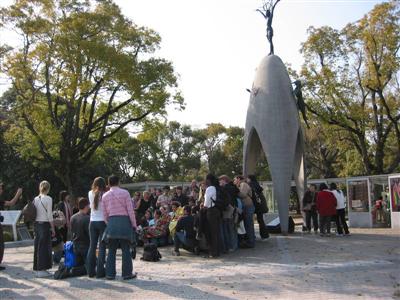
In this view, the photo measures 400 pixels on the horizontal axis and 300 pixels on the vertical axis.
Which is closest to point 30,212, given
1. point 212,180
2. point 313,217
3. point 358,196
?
point 212,180

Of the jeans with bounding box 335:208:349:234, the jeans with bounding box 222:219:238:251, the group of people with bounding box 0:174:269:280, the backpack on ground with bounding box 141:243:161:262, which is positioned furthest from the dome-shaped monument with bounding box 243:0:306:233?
the backpack on ground with bounding box 141:243:161:262

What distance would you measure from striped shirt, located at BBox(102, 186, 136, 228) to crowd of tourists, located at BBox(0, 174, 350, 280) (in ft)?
0.06

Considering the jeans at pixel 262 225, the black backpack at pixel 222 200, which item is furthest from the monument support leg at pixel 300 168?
the black backpack at pixel 222 200

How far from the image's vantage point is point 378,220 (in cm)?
1997

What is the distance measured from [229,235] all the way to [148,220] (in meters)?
2.78

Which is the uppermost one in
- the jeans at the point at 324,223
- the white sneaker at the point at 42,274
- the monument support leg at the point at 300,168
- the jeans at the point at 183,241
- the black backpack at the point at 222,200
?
the monument support leg at the point at 300,168

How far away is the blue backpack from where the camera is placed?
29.5 ft

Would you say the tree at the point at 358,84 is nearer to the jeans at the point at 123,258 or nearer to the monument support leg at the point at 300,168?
the monument support leg at the point at 300,168

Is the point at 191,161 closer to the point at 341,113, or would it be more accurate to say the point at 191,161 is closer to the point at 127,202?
the point at 341,113

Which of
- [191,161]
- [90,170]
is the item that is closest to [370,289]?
[90,170]

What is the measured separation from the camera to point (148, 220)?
13359 mm

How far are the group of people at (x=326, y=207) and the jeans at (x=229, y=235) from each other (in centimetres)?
360

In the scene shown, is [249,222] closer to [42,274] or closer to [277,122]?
[277,122]

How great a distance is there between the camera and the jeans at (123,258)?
8.16 m
